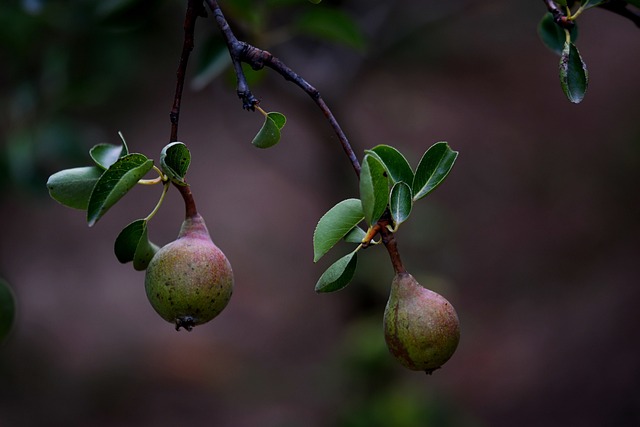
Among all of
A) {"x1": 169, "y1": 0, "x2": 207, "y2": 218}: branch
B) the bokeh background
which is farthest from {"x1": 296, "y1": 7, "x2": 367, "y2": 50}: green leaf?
{"x1": 169, "y1": 0, "x2": 207, "y2": 218}: branch

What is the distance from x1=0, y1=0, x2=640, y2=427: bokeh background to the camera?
1987mm

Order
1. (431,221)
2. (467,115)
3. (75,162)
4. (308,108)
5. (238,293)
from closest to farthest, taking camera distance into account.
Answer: (75,162) → (308,108) → (431,221) → (238,293) → (467,115)

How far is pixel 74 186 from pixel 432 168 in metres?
0.34

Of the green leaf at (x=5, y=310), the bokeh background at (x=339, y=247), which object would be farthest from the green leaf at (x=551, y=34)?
the bokeh background at (x=339, y=247)

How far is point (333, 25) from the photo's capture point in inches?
53.1

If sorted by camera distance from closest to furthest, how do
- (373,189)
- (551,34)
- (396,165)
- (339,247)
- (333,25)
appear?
(373,189) → (396,165) → (551,34) → (333,25) → (339,247)

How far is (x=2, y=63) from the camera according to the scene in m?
2.12

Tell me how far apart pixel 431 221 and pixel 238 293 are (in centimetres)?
162

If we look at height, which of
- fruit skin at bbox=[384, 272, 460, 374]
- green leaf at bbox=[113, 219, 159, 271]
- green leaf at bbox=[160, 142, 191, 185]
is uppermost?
green leaf at bbox=[160, 142, 191, 185]

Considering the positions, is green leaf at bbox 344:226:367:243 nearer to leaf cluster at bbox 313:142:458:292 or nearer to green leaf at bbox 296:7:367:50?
leaf cluster at bbox 313:142:458:292

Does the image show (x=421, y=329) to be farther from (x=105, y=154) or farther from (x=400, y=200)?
(x=105, y=154)

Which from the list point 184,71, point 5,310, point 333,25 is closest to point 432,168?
point 184,71

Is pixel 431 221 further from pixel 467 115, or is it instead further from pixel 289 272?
pixel 467 115

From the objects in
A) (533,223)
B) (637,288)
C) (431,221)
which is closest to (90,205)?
(431,221)
